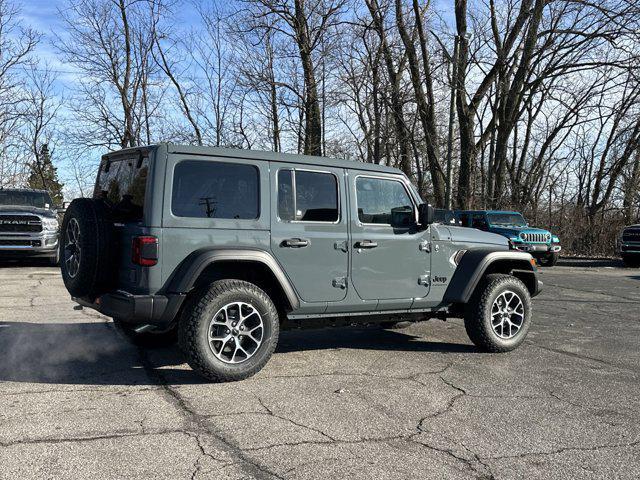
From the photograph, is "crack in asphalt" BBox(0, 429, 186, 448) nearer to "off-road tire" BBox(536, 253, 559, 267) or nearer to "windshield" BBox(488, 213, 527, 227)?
"windshield" BBox(488, 213, 527, 227)

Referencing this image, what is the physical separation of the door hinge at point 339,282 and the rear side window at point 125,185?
1.83 metres

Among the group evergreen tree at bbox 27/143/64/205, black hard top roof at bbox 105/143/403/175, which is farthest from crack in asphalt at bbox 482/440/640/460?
evergreen tree at bbox 27/143/64/205

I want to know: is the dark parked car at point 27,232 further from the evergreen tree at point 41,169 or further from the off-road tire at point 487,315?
the evergreen tree at point 41,169

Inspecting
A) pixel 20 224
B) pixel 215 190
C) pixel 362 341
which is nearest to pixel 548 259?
pixel 362 341

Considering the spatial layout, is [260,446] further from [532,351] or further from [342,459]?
[532,351]

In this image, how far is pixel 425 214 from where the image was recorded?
6.06 metres

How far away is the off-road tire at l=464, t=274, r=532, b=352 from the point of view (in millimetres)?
6332

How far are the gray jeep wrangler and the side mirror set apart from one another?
0.04 ft

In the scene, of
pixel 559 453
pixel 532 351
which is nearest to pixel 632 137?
pixel 532 351

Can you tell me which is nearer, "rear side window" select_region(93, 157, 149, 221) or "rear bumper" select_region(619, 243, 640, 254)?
"rear side window" select_region(93, 157, 149, 221)

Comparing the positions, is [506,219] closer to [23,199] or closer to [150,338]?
[23,199]

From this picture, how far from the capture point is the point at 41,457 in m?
3.43

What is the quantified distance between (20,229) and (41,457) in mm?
12673

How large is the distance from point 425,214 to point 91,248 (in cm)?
317
